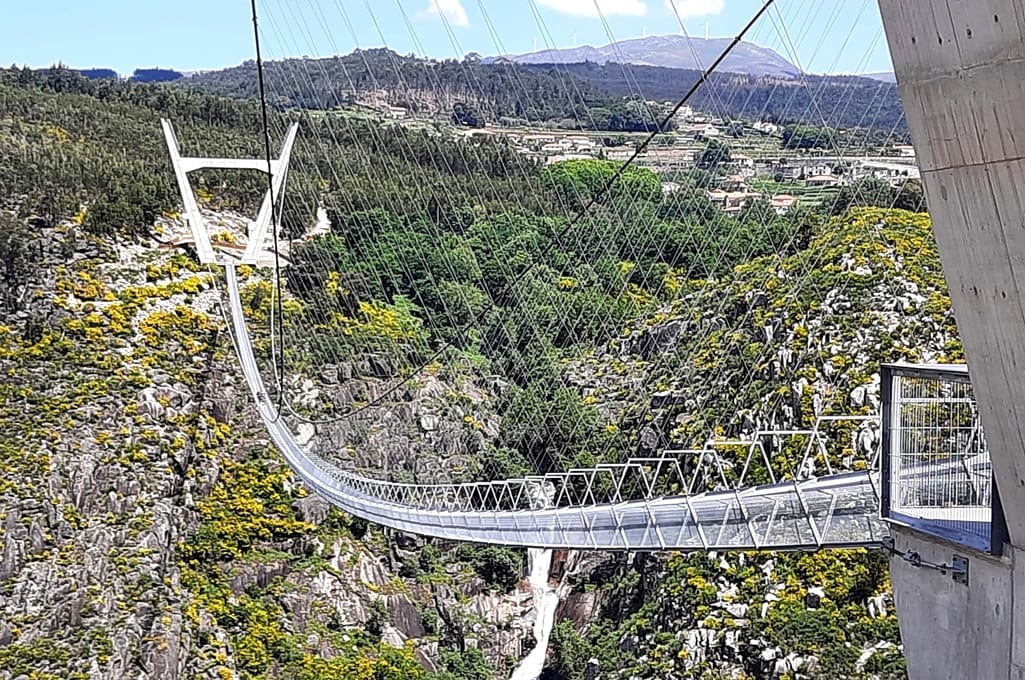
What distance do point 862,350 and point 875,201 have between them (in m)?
3.08

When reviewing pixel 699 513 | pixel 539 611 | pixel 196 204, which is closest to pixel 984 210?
pixel 699 513

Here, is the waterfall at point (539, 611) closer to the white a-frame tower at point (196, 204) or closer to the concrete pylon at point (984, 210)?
the white a-frame tower at point (196, 204)

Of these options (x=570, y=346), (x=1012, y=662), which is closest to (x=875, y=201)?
(x=570, y=346)

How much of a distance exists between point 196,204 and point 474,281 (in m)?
4.99

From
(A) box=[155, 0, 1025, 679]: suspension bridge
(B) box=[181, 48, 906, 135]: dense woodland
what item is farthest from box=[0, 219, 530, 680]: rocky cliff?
(B) box=[181, 48, 906, 135]: dense woodland

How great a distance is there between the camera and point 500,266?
22047 millimetres

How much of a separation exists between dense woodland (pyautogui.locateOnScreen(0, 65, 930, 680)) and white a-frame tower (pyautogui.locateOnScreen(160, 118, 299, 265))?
0.55 metres

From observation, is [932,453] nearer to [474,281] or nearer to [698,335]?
[698,335]

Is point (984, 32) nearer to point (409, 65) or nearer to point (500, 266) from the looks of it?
point (500, 266)

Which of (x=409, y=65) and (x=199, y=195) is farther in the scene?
(x=409, y=65)

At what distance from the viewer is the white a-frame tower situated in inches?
845

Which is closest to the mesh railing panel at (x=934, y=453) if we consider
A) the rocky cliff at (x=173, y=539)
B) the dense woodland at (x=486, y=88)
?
the rocky cliff at (x=173, y=539)

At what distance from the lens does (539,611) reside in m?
16.7

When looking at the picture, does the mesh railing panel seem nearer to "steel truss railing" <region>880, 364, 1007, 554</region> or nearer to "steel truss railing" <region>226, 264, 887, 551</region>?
"steel truss railing" <region>880, 364, 1007, 554</region>
